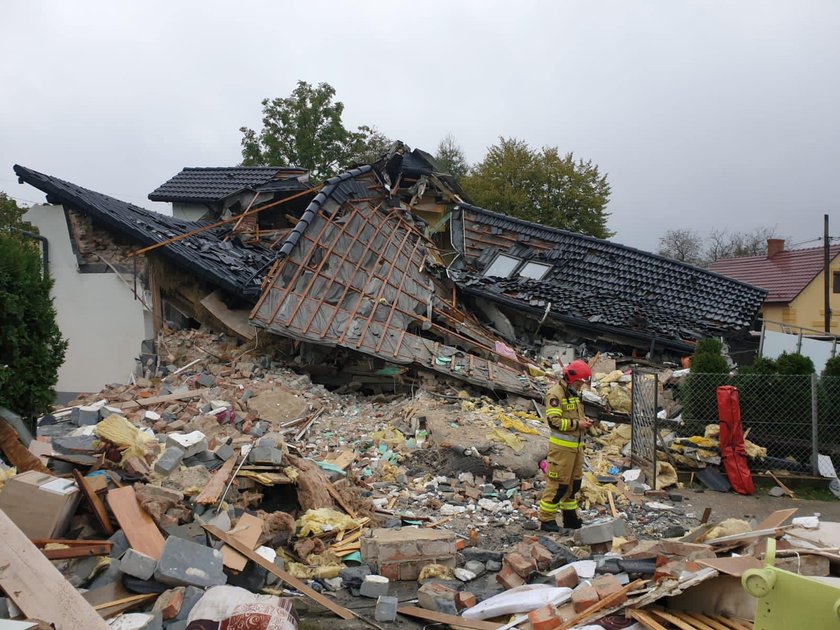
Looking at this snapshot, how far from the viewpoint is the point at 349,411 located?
1069cm

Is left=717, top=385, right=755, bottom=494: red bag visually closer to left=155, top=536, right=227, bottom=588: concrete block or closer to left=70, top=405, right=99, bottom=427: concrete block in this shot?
left=155, top=536, right=227, bottom=588: concrete block

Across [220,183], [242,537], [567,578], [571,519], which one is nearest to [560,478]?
[571,519]

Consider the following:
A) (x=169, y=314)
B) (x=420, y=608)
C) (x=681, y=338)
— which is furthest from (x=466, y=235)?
(x=420, y=608)

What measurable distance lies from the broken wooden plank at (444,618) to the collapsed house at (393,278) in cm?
690

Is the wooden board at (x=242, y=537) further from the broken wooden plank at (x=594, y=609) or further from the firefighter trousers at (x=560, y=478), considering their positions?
the firefighter trousers at (x=560, y=478)

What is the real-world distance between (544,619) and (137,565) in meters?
2.83

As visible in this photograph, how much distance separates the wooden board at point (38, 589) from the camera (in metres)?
3.59

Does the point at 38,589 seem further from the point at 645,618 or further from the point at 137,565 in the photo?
the point at 645,618

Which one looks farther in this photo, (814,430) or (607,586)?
(814,430)

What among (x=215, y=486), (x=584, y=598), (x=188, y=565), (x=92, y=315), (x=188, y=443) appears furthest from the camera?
(x=92, y=315)

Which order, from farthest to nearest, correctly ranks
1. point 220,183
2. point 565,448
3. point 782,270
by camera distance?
point 782,270
point 220,183
point 565,448

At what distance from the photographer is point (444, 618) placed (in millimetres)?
4660

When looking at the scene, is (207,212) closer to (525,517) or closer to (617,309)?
(617,309)

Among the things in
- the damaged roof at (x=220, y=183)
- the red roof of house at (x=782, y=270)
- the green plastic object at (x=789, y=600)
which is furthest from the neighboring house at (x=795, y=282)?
the green plastic object at (x=789, y=600)
